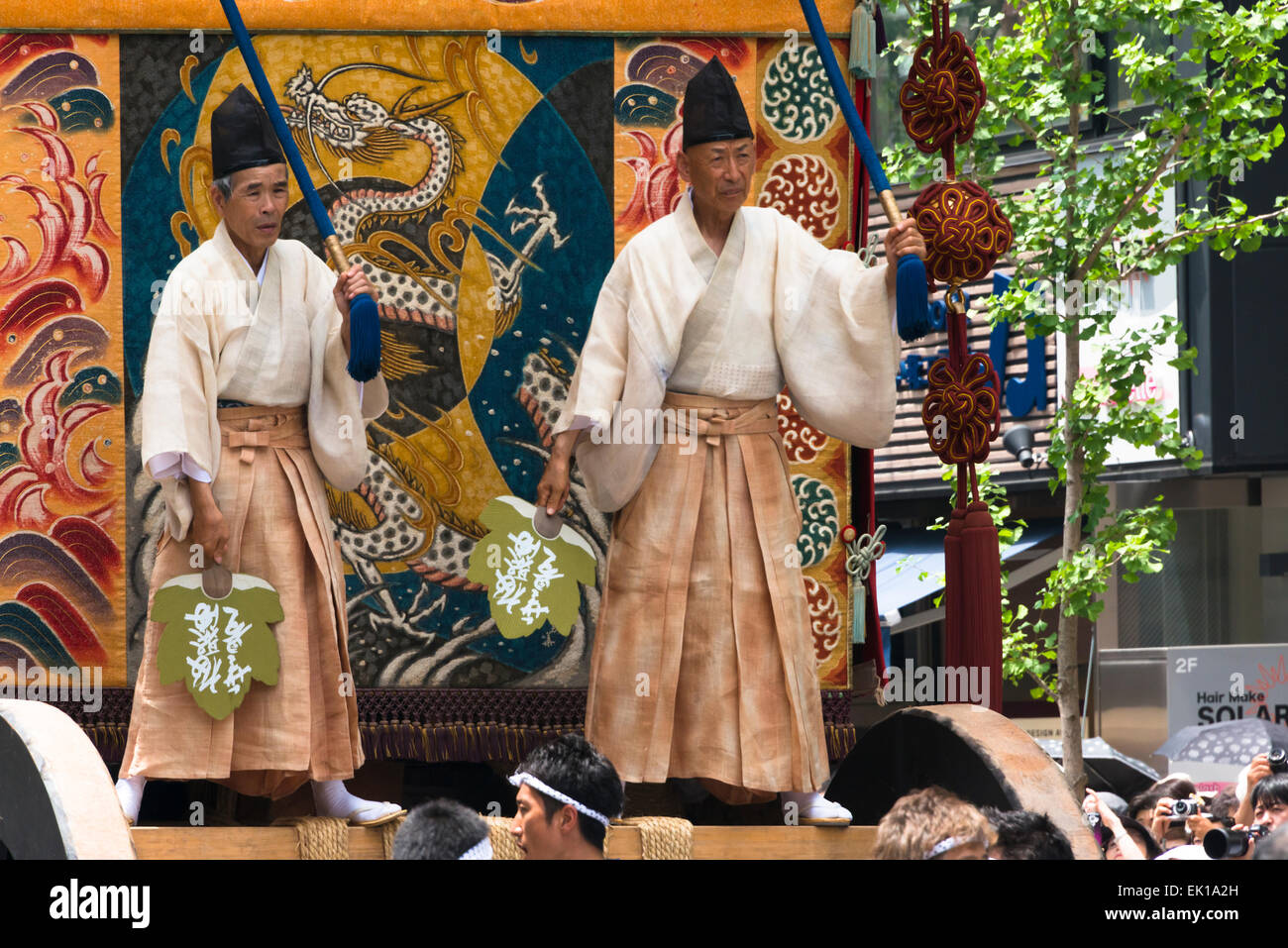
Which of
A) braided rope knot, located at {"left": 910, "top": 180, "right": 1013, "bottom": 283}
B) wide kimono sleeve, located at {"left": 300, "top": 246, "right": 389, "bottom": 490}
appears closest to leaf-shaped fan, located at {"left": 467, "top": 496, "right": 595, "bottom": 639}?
wide kimono sleeve, located at {"left": 300, "top": 246, "right": 389, "bottom": 490}

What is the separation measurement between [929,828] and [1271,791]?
7.87 ft

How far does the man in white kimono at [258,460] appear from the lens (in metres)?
5.18

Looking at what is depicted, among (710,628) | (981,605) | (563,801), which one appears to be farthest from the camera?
(981,605)

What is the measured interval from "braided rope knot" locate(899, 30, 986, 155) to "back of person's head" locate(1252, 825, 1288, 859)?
278 cm

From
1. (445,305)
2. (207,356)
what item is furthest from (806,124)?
(207,356)

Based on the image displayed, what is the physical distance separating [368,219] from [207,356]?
1.18 metres

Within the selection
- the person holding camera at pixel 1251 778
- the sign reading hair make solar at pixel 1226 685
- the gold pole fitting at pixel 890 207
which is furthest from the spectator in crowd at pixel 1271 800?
the sign reading hair make solar at pixel 1226 685

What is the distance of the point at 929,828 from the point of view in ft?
13.4

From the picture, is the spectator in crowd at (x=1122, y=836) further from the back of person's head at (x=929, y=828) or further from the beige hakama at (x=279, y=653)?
the beige hakama at (x=279, y=653)

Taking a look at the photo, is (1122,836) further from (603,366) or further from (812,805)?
(603,366)

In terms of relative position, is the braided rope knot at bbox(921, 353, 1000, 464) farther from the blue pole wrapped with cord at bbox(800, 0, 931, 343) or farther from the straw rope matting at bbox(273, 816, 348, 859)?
the straw rope matting at bbox(273, 816, 348, 859)

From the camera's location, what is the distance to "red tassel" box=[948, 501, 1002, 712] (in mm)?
5668

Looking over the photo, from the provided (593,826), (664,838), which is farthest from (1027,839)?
(664,838)
